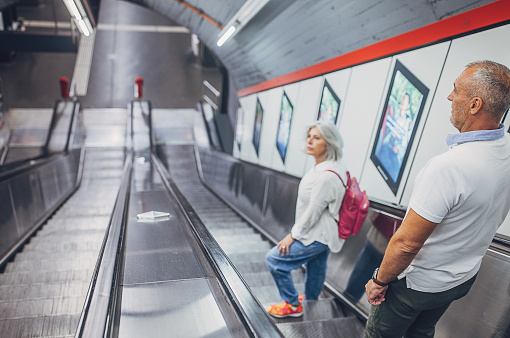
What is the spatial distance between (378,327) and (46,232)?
4217mm

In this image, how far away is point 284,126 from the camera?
5.80 m

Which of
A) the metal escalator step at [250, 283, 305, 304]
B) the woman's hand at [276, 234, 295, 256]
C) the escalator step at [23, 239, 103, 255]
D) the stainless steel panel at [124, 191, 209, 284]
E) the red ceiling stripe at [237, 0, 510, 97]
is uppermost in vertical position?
the red ceiling stripe at [237, 0, 510, 97]

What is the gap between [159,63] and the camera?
50.3 ft

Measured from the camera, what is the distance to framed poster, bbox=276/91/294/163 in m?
5.64

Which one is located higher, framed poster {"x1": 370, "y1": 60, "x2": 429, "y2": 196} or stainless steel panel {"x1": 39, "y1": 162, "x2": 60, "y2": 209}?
framed poster {"x1": 370, "y1": 60, "x2": 429, "y2": 196}

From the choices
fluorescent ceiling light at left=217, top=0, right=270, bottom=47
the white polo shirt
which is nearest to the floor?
fluorescent ceiling light at left=217, top=0, right=270, bottom=47

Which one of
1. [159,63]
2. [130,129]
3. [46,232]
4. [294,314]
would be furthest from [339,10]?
[159,63]

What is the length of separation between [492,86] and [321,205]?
3.84ft

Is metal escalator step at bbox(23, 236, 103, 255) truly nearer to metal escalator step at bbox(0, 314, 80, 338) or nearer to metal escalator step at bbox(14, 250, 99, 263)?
metal escalator step at bbox(14, 250, 99, 263)

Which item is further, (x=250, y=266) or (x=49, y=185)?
(x=49, y=185)

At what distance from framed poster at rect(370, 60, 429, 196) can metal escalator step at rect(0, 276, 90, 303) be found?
2955 mm

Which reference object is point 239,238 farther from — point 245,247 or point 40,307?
point 40,307

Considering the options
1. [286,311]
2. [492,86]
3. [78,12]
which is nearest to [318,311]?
[286,311]

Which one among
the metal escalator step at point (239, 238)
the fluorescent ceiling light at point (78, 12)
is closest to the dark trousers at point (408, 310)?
the metal escalator step at point (239, 238)
